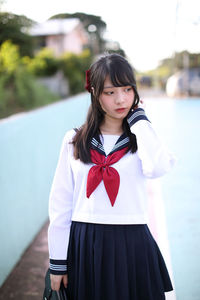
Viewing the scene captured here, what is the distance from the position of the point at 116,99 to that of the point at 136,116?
0.11m

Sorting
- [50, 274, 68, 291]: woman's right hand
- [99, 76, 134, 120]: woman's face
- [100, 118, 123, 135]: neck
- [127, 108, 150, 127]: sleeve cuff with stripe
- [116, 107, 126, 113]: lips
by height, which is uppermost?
[99, 76, 134, 120]: woman's face

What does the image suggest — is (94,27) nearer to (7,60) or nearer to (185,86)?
(185,86)

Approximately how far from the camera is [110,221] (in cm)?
141

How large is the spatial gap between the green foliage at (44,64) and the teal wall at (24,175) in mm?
10970

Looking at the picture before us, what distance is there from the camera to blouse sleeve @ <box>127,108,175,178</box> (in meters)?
1.34

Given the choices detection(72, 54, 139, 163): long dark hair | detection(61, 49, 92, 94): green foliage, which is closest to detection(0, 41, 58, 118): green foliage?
detection(61, 49, 92, 94): green foliage

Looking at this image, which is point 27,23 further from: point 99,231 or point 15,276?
point 99,231

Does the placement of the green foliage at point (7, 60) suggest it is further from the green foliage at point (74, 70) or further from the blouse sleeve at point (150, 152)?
the blouse sleeve at point (150, 152)

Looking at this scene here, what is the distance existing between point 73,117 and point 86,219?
3852 millimetres

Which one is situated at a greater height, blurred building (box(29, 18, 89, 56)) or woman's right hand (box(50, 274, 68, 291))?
blurred building (box(29, 18, 89, 56))

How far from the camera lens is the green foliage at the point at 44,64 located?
1449 centimetres

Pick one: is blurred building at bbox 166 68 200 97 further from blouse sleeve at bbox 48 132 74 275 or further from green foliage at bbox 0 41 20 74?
blouse sleeve at bbox 48 132 74 275

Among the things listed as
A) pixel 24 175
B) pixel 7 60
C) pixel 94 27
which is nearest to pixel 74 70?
pixel 7 60

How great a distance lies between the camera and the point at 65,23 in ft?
79.6
